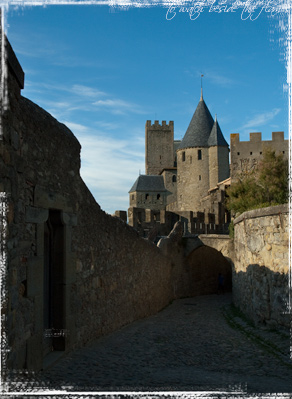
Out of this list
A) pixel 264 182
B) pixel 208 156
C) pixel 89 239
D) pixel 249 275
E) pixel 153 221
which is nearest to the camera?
pixel 89 239

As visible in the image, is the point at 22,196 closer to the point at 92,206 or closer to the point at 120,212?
the point at 92,206

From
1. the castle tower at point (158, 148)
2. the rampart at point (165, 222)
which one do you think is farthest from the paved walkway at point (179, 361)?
the castle tower at point (158, 148)

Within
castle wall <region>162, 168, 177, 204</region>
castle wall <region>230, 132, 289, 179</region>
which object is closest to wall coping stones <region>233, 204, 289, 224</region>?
castle wall <region>230, 132, 289, 179</region>

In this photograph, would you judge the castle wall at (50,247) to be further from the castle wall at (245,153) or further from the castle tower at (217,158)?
the castle tower at (217,158)

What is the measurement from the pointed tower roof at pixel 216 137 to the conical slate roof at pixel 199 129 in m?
0.70

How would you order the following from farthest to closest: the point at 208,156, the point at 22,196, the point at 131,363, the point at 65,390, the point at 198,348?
the point at 208,156, the point at 198,348, the point at 131,363, the point at 22,196, the point at 65,390

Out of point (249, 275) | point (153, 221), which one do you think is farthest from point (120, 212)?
point (249, 275)

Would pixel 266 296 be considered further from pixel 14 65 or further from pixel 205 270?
pixel 205 270

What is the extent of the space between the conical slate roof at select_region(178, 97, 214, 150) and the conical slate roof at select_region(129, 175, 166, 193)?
9.00 meters

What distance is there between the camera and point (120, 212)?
22.0m

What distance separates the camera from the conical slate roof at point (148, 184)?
5816cm

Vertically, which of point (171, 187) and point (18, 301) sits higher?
point (171, 187)

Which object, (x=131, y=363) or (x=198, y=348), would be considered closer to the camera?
(x=131, y=363)

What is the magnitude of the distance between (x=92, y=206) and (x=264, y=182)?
14709 millimetres
